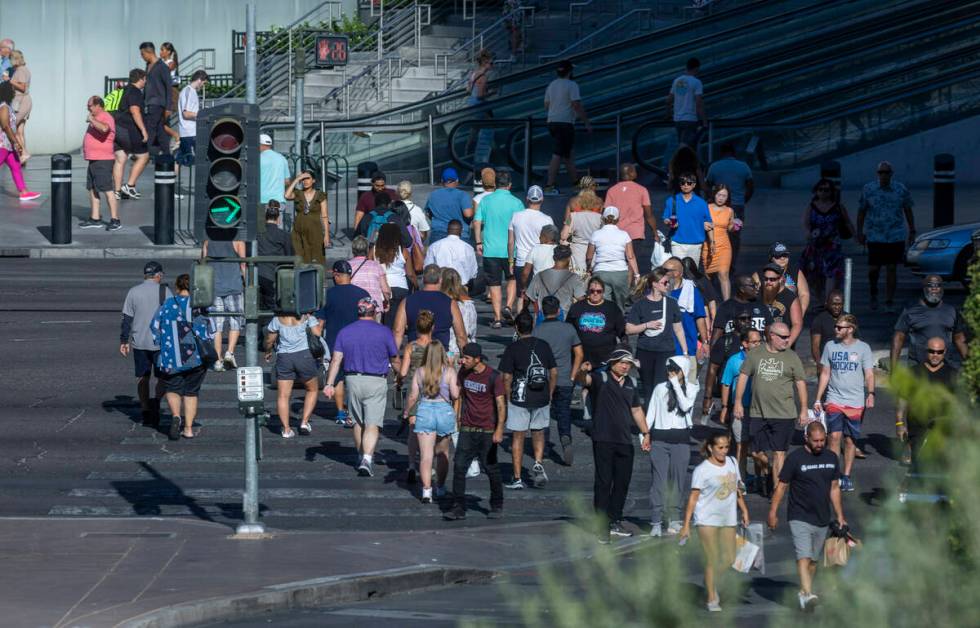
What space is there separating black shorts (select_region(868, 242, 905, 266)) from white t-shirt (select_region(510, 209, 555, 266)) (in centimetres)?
439

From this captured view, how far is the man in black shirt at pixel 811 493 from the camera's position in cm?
1211

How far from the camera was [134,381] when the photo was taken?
60.8 feet

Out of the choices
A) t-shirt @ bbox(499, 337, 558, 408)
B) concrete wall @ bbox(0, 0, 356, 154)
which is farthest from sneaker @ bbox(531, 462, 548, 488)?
concrete wall @ bbox(0, 0, 356, 154)

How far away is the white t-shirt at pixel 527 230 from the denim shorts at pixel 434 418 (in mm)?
4262

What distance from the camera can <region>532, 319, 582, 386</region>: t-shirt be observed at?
15.6 m

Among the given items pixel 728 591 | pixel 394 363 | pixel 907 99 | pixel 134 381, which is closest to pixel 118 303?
pixel 134 381

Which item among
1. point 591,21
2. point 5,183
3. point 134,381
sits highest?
point 591,21

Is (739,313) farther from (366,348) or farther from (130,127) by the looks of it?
(130,127)

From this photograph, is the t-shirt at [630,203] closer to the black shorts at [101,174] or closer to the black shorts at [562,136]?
the black shorts at [562,136]

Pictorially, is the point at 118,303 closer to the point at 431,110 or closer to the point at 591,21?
the point at 431,110

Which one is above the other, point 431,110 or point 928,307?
point 431,110

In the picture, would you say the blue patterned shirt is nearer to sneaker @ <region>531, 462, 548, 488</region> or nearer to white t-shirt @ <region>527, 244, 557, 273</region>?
white t-shirt @ <region>527, 244, 557, 273</region>

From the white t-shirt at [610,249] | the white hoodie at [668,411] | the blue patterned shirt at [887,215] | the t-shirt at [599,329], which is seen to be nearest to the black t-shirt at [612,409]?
the white hoodie at [668,411]

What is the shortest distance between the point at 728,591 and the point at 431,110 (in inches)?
1062
